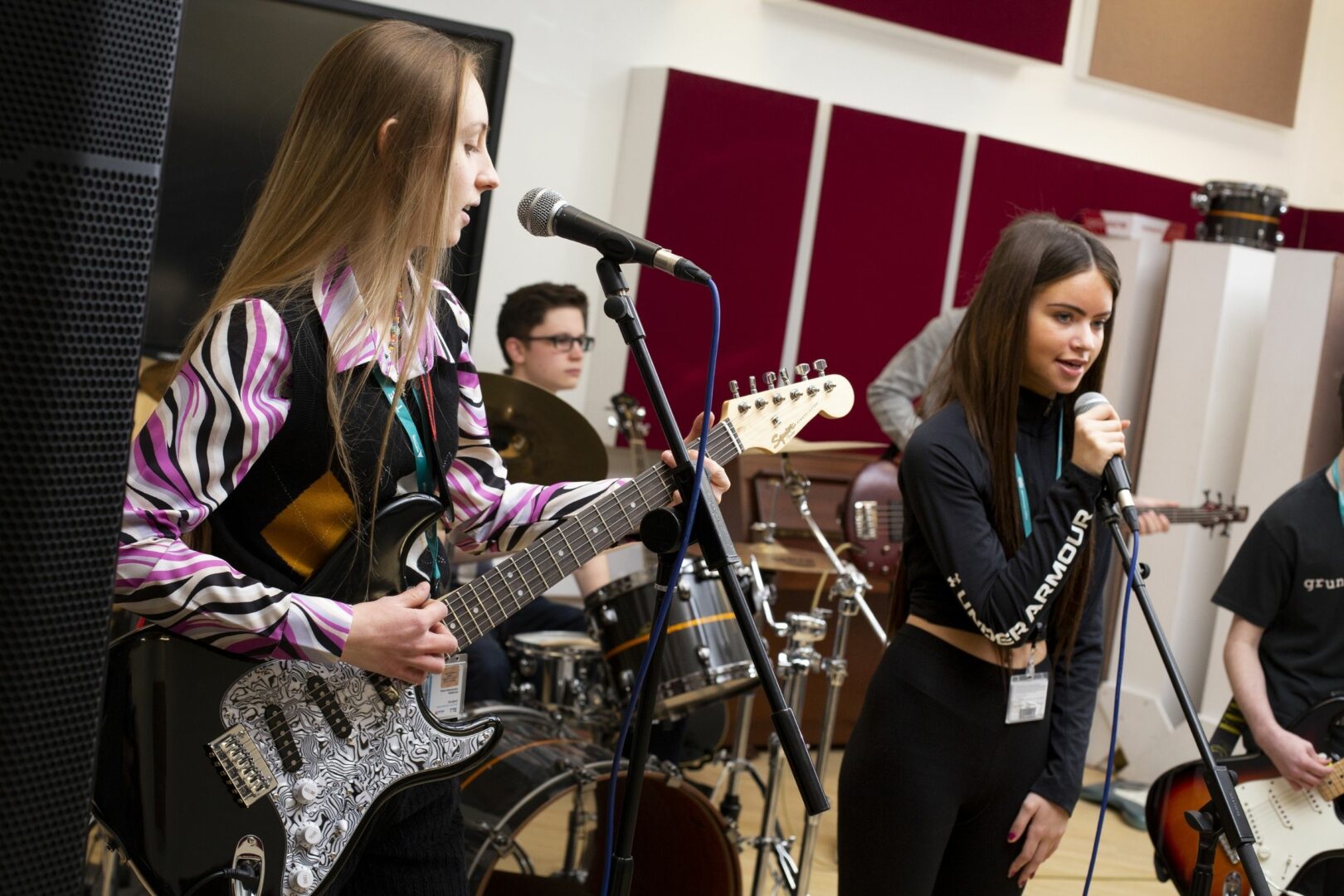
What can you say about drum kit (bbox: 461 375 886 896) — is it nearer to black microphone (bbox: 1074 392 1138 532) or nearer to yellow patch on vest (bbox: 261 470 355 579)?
black microphone (bbox: 1074 392 1138 532)

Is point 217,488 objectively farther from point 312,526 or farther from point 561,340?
point 561,340

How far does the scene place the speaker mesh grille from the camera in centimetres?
101

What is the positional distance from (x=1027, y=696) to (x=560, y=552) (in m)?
0.84

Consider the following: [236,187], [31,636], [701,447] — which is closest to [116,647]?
[31,636]

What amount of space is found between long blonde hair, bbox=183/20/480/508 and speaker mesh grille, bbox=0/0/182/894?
0.56 metres

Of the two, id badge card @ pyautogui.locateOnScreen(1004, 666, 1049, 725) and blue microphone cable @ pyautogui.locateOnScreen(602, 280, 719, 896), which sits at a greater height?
blue microphone cable @ pyautogui.locateOnScreen(602, 280, 719, 896)

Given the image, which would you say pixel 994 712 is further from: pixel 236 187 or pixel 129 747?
pixel 236 187

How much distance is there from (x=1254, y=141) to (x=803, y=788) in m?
6.28

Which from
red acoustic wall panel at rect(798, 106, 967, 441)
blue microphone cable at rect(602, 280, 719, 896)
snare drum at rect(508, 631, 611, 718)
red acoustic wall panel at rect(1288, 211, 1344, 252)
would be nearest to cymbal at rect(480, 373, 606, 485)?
snare drum at rect(508, 631, 611, 718)

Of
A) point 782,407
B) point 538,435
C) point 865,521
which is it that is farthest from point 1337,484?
point 538,435

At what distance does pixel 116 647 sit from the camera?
1657 millimetres

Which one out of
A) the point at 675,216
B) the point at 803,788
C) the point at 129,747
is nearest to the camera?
the point at 803,788

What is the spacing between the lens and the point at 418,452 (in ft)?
5.64

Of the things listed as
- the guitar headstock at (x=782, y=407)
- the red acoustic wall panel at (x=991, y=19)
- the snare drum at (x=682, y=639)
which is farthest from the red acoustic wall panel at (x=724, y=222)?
the guitar headstock at (x=782, y=407)
